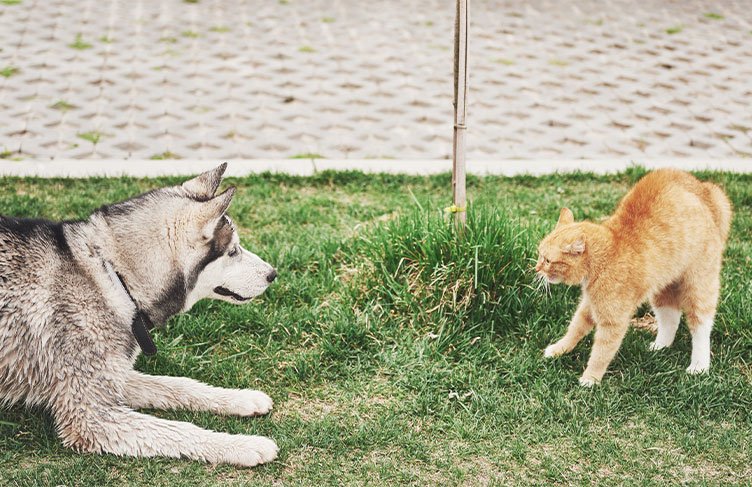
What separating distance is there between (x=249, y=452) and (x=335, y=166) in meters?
3.40

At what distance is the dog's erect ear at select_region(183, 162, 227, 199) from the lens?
406 cm

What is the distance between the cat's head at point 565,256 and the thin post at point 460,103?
2.22ft

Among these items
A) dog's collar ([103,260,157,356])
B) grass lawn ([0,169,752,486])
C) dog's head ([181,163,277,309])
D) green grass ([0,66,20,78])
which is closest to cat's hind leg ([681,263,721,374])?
grass lawn ([0,169,752,486])

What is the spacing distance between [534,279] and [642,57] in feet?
18.5

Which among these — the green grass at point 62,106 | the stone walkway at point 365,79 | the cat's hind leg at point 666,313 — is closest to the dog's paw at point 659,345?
the cat's hind leg at point 666,313

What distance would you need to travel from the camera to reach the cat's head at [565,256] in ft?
13.5

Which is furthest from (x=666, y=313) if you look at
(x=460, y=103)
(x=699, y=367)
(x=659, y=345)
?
(x=460, y=103)

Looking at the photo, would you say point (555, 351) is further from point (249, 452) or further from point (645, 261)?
point (249, 452)

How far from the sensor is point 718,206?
174 inches

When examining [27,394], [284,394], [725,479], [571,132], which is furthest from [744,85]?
[27,394]

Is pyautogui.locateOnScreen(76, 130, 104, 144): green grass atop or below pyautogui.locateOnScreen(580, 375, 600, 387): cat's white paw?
atop

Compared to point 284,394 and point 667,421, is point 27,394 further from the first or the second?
point 667,421

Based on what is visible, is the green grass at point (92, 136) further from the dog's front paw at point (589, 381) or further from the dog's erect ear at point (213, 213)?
the dog's front paw at point (589, 381)

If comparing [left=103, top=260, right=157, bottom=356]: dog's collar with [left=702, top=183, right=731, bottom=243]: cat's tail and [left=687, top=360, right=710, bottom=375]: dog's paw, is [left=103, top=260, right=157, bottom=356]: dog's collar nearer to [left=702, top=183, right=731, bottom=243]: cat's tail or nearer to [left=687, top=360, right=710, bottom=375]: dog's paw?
[left=687, top=360, right=710, bottom=375]: dog's paw
